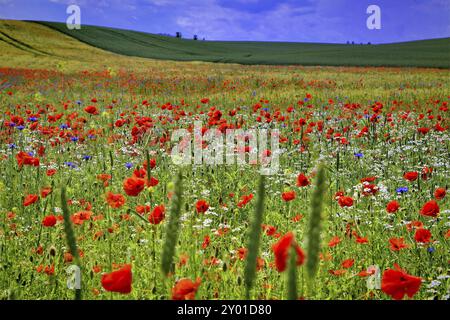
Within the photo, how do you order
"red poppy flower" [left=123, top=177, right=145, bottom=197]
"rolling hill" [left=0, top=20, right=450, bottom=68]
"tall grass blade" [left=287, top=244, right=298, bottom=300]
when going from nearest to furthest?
"tall grass blade" [left=287, top=244, right=298, bottom=300]
"red poppy flower" [left=123, top=177, right=145, bottom=197]
"rolling hill" [left=0, top=20, right=450, bottom=68]

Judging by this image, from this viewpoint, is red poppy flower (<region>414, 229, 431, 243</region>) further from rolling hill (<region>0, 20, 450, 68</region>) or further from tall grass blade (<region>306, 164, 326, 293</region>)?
rolling hill (<region>0, 20, 450, 68</region>)

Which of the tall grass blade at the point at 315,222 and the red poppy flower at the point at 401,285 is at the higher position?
the tall grass blade at the point at 315,222

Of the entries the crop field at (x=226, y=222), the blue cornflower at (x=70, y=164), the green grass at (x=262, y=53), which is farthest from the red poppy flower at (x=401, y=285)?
the green grass at (x=262, y=53)

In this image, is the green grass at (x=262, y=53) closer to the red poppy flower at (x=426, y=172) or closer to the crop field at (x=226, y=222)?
the red poppy flower at (x=426, y=172)

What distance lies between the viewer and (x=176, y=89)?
16.2 meters

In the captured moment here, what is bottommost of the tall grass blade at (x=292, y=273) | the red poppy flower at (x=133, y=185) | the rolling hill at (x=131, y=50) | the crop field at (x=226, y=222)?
the crop field at (x=226, y=222)

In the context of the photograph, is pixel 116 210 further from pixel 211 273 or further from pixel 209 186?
pixel 211 273

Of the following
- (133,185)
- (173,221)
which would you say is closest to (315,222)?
(173,221)

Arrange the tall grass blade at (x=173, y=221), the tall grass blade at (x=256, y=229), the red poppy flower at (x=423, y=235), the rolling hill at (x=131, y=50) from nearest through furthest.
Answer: the tall grass blade at (x=256, y=229), the tall grass blade at (x=173, y=221), the red poppy flower at (x=423, y=235), the rolling hill at (x=131, y=50)

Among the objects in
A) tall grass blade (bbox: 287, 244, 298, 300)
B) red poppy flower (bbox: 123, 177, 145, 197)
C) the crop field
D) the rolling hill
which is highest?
the rolling hill

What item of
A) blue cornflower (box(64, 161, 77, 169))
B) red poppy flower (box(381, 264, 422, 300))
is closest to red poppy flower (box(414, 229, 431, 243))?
red poppy flower (box(381, 264, 422, 300))

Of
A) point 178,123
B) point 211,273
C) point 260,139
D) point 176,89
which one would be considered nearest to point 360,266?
point 211,273

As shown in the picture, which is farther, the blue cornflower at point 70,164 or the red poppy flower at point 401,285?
the blue cornflower at point 70,164

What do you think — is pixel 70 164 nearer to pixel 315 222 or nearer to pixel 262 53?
pixel 315 222
